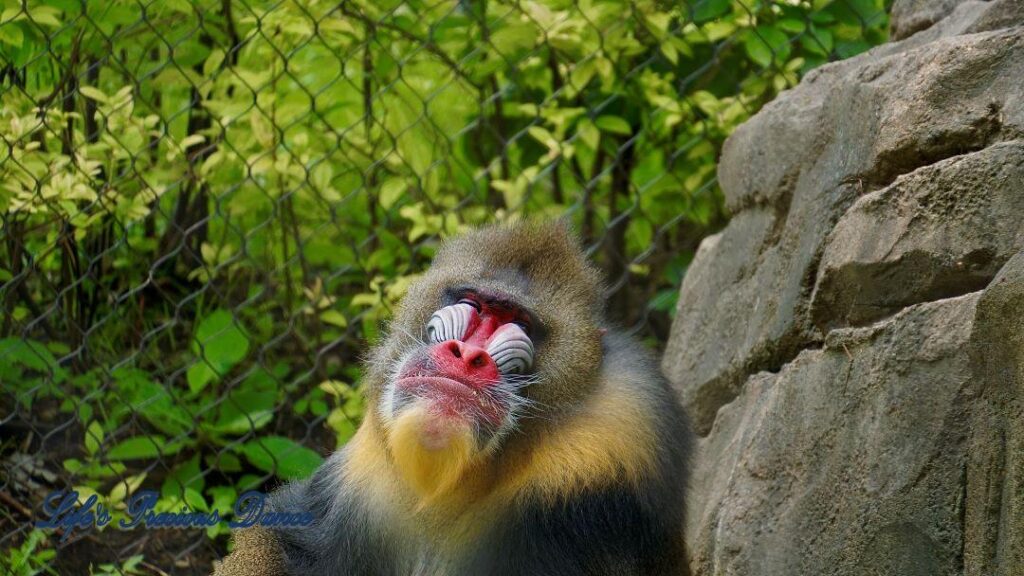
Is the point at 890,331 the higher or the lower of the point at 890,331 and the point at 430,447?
the lower

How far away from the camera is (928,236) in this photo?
2.98 meters

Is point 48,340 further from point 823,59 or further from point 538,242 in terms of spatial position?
point 823,59

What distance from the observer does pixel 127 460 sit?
19.2ft

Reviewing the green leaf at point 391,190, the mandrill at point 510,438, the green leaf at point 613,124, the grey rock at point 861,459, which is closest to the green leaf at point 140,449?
the green leaf at point 391,190

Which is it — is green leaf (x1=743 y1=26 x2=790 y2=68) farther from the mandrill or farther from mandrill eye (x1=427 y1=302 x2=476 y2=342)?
mandrill eye (x1=427 y1=302 x2=476 y2=342)

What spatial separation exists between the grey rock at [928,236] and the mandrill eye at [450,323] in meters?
0.93

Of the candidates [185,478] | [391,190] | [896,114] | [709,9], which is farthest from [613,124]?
[896,114]

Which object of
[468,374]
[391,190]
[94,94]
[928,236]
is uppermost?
[94,94]

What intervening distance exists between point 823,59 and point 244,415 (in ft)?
9.76

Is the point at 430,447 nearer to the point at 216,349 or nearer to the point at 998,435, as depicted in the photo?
the point at 998,435

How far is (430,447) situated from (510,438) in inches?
9.4

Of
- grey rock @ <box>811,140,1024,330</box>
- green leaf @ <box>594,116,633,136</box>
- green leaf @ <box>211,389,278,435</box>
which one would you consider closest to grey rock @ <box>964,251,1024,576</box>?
grey rock @ <box>811,140,1024,330</box>

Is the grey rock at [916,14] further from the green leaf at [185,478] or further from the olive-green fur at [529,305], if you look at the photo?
the green leaf at [185,478]

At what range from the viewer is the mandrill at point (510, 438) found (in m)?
3.27
